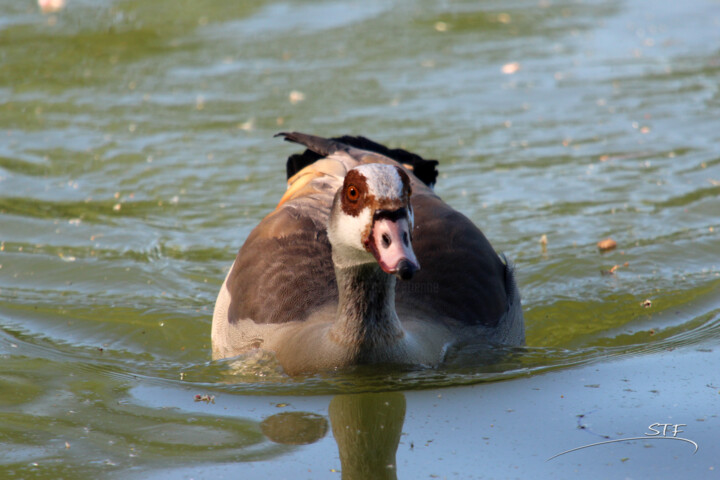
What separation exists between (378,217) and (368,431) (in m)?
1.02

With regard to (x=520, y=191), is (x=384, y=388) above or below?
below

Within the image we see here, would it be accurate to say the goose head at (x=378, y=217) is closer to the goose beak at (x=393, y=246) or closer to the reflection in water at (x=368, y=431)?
the goose beak at (x=393, y=246)

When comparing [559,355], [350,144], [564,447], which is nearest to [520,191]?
[350,144]

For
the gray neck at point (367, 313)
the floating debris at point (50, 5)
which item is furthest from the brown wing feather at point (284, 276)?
the floating debris at point (50, 5)

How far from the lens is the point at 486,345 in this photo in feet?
18.5

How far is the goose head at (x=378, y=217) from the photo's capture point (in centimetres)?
445

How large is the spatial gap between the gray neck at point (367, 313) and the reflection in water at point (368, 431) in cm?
26

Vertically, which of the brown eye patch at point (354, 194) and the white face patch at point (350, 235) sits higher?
the brown eye patch at point (354, 194)

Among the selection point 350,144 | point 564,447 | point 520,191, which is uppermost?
point 350,144

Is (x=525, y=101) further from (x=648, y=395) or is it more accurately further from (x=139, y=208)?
(x=648, y=395)

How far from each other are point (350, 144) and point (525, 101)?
5.15 m

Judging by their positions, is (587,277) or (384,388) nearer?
(384,388)

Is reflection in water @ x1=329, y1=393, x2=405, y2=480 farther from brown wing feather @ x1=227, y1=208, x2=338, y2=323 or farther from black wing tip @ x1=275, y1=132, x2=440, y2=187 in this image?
black wing tip @ x1=275, y1=132, x2=440, y2=187

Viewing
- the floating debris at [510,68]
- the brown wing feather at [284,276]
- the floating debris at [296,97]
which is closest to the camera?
the brown wing feather at [284,276]
